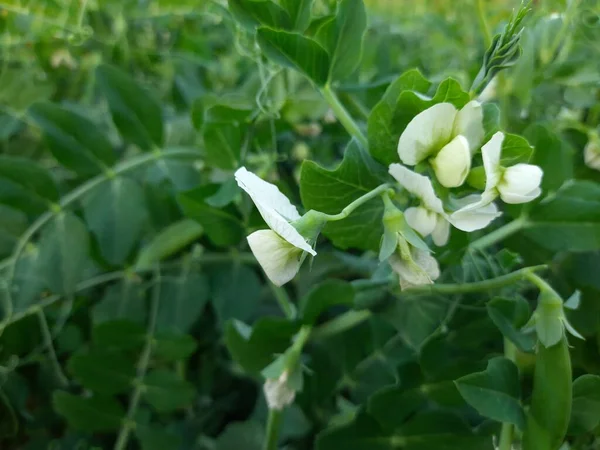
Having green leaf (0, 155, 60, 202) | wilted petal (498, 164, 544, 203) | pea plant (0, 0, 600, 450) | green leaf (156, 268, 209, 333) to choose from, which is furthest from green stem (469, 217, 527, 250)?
green leaf (0, 155, 60, 202)

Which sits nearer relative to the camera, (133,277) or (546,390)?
(546,390)

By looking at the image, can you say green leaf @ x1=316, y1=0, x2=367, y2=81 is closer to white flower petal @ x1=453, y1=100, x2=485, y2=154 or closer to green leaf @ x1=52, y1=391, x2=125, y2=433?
white flower petal @ x1=453, y1=100, x2=485, y2=154

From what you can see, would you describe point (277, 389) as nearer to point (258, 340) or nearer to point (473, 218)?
point (258, 340)

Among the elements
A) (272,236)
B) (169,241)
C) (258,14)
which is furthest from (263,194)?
(169,241)

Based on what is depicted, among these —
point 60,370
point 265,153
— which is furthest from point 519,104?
point 60,370

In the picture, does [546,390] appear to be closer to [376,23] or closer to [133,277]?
[133,277]

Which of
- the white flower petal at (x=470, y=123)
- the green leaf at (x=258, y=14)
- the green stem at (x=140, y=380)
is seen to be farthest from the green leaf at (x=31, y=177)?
the white flower petal at (x=470, y=123)

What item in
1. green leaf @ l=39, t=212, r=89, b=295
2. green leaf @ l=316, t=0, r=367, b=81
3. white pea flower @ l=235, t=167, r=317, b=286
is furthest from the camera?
green leaf @ l=39, t=212, r=89, b=295
